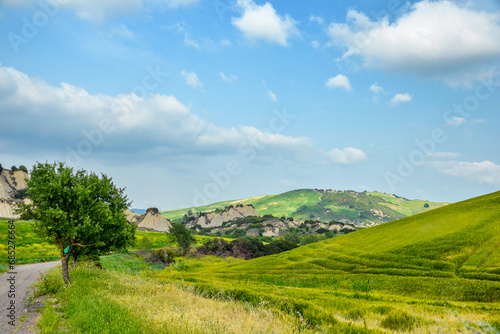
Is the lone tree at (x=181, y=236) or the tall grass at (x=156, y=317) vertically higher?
the tall grass at (x=156, y=317)

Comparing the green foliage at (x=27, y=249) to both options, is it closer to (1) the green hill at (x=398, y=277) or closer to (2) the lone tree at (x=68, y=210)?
(2) the lone tree at (x=68, y=210)

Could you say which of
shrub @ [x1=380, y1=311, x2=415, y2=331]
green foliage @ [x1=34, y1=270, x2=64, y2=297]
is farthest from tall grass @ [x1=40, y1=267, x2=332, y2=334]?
shrub @ [x1=380, y1=311, x2=415, y2=331]

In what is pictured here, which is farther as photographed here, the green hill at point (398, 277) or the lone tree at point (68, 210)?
the lone tree at point (68, 210)

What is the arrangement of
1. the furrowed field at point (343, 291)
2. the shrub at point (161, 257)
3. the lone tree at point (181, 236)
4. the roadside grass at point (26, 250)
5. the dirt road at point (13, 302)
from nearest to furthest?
1. the furrowed field at point (343, 291)
2. the dirt road at point (13, 302)
3. the roadside grass at point (26, 250)
4. the shrub at point (161, 257)
5. the lone tree at point (181, 236)

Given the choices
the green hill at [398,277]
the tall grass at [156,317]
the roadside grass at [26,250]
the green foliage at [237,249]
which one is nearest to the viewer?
the tall grass at [156,317]

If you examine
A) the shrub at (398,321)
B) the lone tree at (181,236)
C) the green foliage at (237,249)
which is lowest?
the green foliage at (237,249)

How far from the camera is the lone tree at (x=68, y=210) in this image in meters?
23.8

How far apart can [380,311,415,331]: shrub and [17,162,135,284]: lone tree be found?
841 inches

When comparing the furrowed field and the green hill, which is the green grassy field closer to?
the furrowed field

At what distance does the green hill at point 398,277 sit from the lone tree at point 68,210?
10183 millimetres

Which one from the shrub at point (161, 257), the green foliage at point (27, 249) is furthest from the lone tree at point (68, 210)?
the shrub at point (161, 257)

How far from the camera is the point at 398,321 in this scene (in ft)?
45.6

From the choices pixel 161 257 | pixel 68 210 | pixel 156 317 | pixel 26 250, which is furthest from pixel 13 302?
pixel 161 257

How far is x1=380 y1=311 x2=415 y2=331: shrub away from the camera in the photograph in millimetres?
13477
